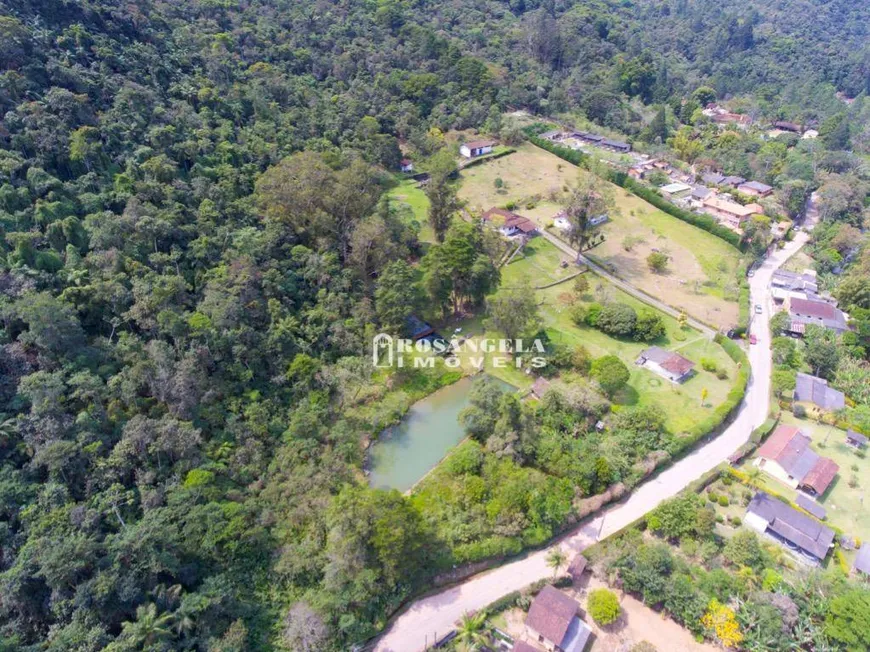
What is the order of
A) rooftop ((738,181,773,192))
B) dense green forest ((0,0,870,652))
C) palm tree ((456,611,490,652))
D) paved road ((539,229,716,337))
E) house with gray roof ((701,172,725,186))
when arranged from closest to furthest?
dense green forest ((0,0,870,652)), palm tree ((456,611,490,652)), paved road ((539,229,716,337)), rooftop ((738,181,773,192)), house with gray roof ((701,172,725,186))

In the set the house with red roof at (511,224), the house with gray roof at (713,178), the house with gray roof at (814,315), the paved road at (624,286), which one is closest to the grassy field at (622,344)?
the paved road at (624,286)

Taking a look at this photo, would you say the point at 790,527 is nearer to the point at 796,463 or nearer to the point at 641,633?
the point at 796,463

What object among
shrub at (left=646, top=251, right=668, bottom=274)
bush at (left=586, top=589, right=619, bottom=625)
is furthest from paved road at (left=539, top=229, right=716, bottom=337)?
bush at (left=586, top=589, right=619, bottom=625)

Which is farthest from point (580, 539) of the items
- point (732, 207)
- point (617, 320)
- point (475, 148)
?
point (475, 148)

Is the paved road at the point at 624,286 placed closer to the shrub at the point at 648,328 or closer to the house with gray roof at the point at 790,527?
the shrub at the point at 648,328

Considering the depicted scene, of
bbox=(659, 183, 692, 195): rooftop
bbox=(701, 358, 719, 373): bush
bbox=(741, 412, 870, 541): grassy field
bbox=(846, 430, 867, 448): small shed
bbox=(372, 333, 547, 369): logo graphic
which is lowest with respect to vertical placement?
bbox=(741, 412, 870, 541): grassy field

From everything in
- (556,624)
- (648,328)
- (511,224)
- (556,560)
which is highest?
(511,224)

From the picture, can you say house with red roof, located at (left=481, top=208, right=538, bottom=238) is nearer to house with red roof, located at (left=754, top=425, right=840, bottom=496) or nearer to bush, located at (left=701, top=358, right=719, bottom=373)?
bush, located at (left=701, top=358, right=719, bottom=373)
